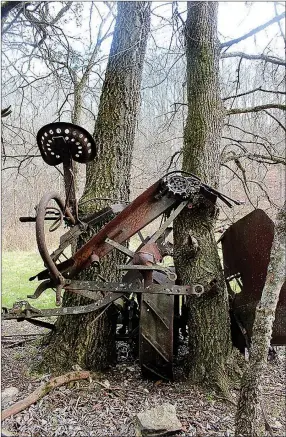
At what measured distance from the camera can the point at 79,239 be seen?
313 cm

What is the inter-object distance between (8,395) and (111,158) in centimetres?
198

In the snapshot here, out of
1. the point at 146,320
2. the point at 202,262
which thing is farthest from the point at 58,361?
the point at 202,262

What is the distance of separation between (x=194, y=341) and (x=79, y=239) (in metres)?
1.18

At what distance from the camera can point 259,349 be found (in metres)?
1.76

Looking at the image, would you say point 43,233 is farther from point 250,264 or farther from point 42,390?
point 250,264

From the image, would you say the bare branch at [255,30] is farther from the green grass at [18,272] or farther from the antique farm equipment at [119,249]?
the green grass at [18,272]

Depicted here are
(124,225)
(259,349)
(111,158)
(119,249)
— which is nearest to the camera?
(259,349)

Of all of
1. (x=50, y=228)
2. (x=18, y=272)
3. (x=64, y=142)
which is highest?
(x=64, y=142)

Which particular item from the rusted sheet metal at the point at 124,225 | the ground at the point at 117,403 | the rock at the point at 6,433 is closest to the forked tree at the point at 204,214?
the ground at the point at 117,403

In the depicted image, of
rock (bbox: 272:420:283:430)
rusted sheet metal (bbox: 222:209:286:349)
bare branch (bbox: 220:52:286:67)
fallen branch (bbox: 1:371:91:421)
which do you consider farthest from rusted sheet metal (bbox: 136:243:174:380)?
bare branch (bbox: 220:52:286:67)

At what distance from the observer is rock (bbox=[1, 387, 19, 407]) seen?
7.62ft

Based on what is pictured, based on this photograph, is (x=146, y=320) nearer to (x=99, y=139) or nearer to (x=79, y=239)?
(x=79, y=239)

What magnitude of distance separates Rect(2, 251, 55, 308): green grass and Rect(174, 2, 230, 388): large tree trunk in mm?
1351

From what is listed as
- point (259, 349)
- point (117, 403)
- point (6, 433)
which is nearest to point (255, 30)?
point (259, 349)
